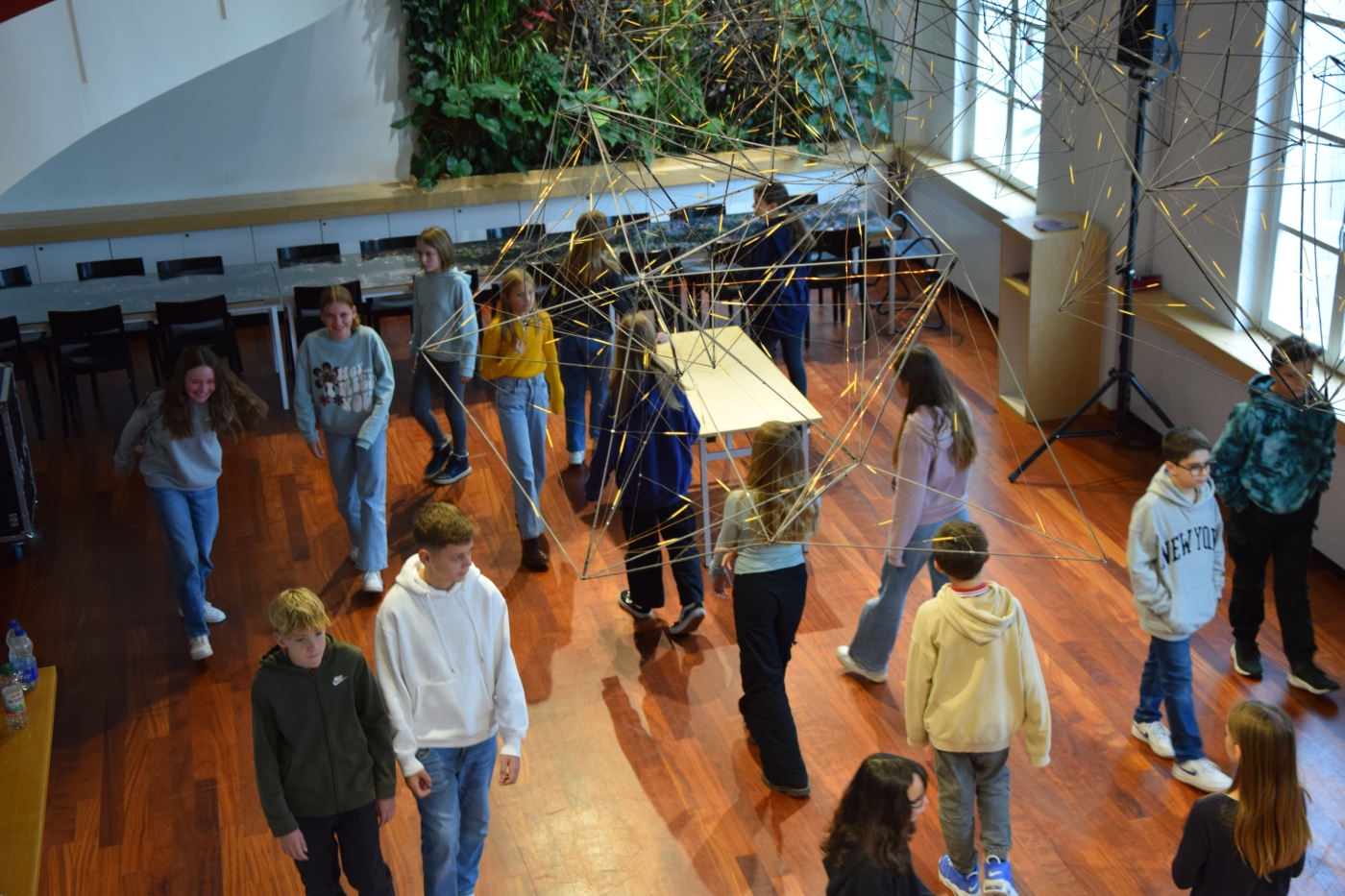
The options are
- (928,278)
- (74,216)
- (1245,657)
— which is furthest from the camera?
(74,216)

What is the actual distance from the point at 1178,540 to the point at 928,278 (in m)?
1.22

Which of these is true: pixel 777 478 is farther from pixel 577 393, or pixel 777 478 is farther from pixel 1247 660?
pixel 577 393

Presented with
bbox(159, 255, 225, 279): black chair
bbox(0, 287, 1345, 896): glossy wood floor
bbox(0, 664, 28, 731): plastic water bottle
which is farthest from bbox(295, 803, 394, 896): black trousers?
bbox(159, 255, 225, 279): black chair

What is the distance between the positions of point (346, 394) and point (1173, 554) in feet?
9.95

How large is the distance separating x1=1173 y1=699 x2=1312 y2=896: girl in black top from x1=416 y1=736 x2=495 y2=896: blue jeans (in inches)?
67.0

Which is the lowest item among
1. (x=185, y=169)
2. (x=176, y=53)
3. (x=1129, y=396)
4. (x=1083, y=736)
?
(x=1083, y=736)

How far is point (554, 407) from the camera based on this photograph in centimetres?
522

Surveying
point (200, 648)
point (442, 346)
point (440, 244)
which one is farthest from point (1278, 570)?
point (200, 648)

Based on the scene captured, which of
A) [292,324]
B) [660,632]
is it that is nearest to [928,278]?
[660,632]

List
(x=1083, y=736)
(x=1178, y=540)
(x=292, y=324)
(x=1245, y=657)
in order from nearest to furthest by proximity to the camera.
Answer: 1. (x=1178, y=540)
2. (x=1083, y=736)
3. (x=1245, y=657)
4. (x=292, y=324)

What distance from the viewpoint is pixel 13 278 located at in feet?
25.8

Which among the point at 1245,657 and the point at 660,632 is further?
the point at 660,632

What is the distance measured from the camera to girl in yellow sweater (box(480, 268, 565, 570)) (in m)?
4.85

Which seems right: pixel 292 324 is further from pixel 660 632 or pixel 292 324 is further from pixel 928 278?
pixel 928 278
